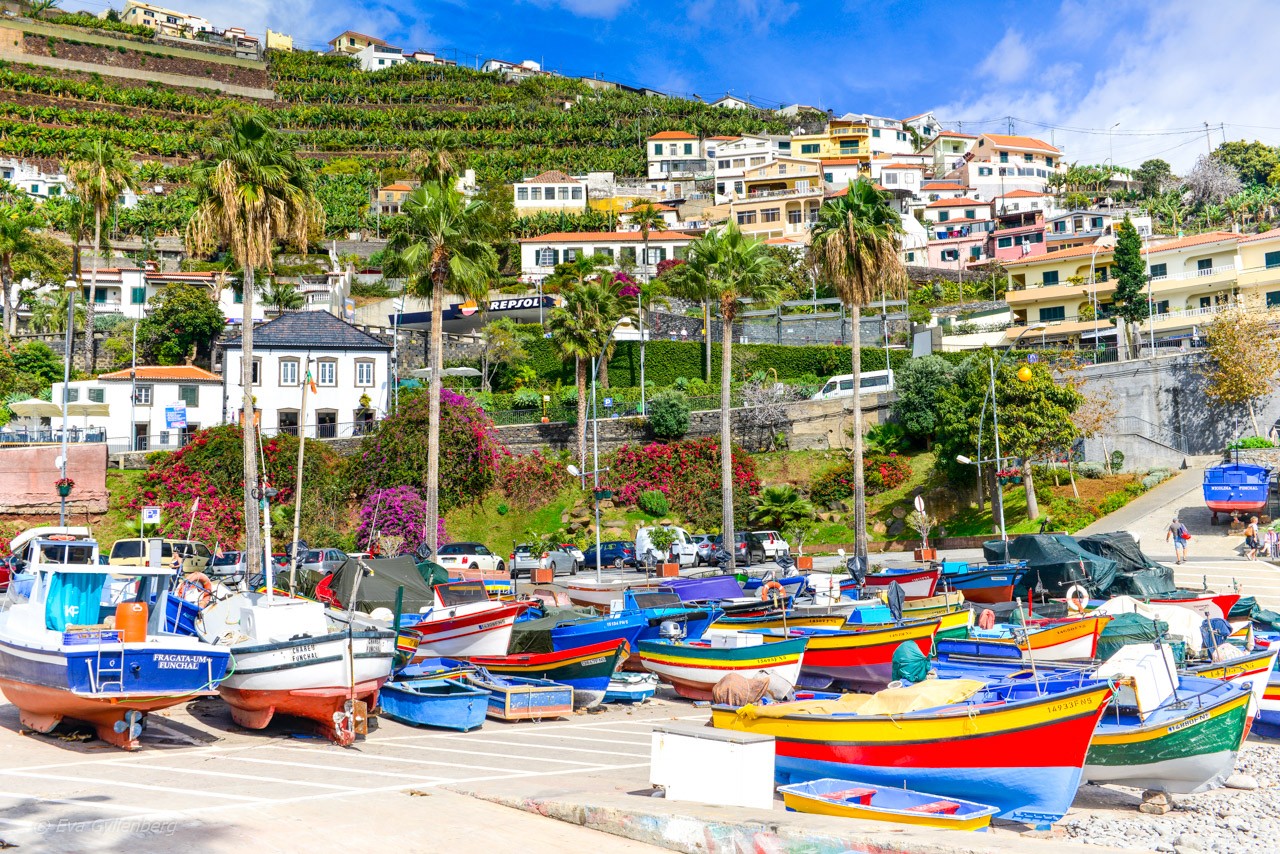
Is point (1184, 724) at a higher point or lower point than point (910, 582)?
lower

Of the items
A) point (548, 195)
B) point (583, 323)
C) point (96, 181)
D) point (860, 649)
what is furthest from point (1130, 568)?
point (548, 195)

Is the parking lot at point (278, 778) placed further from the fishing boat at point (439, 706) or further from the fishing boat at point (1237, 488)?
the fishing boat at point (1237, 488)

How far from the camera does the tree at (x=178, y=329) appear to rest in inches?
2598

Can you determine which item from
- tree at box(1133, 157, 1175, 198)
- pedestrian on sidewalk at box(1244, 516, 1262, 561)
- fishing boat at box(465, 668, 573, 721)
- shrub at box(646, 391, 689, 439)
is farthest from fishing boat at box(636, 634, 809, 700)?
tree at box(1133, 157, 1175, 198)

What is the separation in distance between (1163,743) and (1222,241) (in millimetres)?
55459

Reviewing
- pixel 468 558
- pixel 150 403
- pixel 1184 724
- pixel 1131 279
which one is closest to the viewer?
pixel 1184 724

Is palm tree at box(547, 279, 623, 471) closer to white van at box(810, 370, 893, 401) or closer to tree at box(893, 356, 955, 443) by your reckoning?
white van at box(810, 370, 893, 401)

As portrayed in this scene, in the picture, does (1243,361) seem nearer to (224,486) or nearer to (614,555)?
(614,555)

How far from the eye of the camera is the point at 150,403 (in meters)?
57.7

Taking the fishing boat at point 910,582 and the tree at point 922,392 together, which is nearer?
the fishing boat at point 910,582

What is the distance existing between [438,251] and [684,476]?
19025 millimetres

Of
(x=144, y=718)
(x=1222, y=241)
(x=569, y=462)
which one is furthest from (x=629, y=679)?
(x=1222, y=241)

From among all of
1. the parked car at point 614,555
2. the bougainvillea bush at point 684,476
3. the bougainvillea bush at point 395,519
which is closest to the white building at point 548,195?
the bougainvillea bush at point 684,476

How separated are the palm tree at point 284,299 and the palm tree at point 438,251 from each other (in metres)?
30.5
